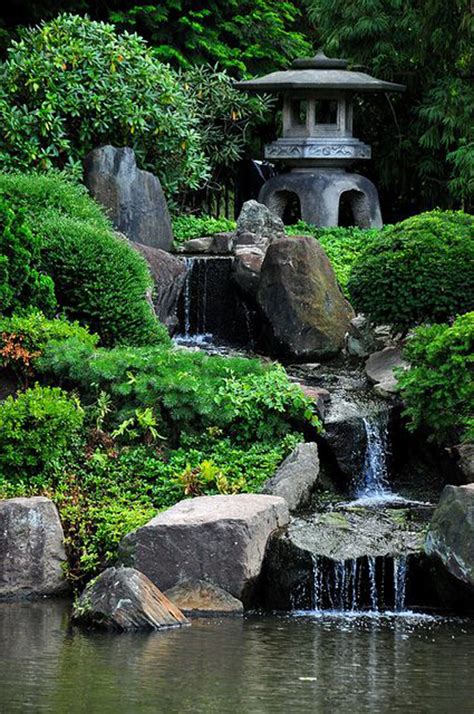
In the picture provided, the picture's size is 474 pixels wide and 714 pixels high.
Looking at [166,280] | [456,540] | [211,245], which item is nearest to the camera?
[456,540]

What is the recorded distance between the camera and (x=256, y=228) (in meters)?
17.6

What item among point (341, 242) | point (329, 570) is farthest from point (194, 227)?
point (329, 570)

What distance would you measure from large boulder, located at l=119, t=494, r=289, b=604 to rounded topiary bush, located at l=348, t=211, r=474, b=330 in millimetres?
4539

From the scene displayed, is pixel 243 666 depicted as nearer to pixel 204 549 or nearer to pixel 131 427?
pixel 204 549

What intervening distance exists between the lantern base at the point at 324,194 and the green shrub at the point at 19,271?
8.17 metres

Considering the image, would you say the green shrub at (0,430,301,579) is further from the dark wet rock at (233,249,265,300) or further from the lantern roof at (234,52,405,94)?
the lantern roof at (234,52,405,94)

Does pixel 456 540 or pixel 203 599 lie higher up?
pixel 456 540

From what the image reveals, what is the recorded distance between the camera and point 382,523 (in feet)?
36.9

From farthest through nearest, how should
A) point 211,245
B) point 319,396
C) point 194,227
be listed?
point 194,227
point 211,245
point 319,396

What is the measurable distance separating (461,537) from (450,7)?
9.81 m

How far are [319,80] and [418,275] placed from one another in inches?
297

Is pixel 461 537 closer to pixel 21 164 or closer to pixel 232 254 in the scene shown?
pixel 232 254

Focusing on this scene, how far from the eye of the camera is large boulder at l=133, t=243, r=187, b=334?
1608cm

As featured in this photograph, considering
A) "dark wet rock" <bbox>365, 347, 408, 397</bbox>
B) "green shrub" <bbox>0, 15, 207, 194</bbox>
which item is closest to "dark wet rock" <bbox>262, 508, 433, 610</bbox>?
"dark wet rock" <bbox>365, 347, 408, 397</bbox>
